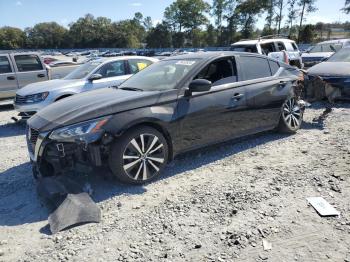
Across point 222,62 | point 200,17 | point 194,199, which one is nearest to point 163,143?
point 194,199

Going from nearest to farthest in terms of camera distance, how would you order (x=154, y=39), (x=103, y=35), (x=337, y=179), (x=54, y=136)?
1. (x=54, y=136)
2. (x=337, y=179)
3. (x=154, y=39)
4. (x=103, y=35)

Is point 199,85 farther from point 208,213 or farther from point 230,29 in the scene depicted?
point 230,29

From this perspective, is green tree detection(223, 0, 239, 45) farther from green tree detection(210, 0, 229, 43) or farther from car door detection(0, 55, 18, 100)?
car door detection(0, 55, 18, 100)

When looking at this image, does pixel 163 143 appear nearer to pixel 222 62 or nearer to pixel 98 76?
pixel 222 62

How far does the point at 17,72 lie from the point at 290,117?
838 cm

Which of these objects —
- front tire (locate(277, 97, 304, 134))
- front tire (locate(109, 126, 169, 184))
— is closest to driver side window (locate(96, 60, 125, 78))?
front tire (locate(277, 97, 304, 134))

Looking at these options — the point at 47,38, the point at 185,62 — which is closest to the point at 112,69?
the point at 185,62

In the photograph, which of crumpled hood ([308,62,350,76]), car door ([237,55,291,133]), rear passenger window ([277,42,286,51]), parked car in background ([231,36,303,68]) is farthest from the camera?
rear passenger window ([277,42,286,51])

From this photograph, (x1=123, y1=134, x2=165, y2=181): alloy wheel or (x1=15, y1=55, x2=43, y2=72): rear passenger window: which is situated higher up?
(x1=15, y1=55, x2=43, y2=72): rear passenger window

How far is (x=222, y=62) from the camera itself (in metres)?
5.63

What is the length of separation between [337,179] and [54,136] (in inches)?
140

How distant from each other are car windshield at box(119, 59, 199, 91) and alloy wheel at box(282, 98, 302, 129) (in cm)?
212

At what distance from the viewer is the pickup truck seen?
10828 millimetres

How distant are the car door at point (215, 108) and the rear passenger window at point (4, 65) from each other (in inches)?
314
